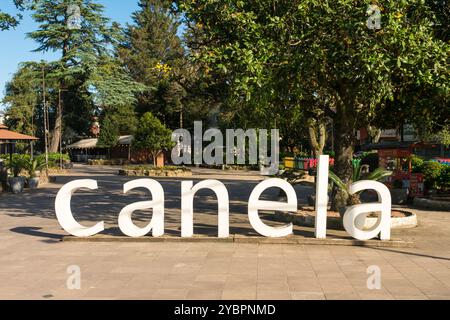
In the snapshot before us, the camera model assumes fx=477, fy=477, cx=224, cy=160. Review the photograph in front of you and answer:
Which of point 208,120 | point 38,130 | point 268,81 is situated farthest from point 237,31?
point 38,130

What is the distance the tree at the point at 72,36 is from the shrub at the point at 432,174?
37.4 m

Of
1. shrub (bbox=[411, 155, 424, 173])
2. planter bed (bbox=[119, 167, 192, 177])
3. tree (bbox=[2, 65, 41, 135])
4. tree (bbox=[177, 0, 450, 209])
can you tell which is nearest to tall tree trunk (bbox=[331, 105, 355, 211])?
tree (bbox=[177, 0, 450, 209])

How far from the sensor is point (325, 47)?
10344 millimetres

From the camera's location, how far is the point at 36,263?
8.59 meters

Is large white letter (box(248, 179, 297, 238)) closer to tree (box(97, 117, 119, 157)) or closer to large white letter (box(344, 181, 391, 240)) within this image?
large white letter (box(344, 181, 391, 240))

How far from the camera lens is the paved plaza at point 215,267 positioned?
6785 millimetres

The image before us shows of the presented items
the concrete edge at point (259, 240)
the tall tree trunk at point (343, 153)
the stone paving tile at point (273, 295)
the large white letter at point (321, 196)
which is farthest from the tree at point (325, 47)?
the stone paving tile at point (273, 295)

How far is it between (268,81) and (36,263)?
600 cm

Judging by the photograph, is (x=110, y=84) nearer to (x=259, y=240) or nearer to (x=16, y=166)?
(x=16, y=166)

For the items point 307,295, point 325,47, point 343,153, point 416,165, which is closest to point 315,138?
point 416,165

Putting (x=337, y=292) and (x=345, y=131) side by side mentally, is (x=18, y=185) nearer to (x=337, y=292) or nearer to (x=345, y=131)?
(x=345, y=131)

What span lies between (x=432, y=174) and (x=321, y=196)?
923cm

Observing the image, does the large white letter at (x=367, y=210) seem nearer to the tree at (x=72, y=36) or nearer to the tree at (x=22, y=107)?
the tree at (x=72, y=36)

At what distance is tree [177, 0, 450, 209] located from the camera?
9.72m
